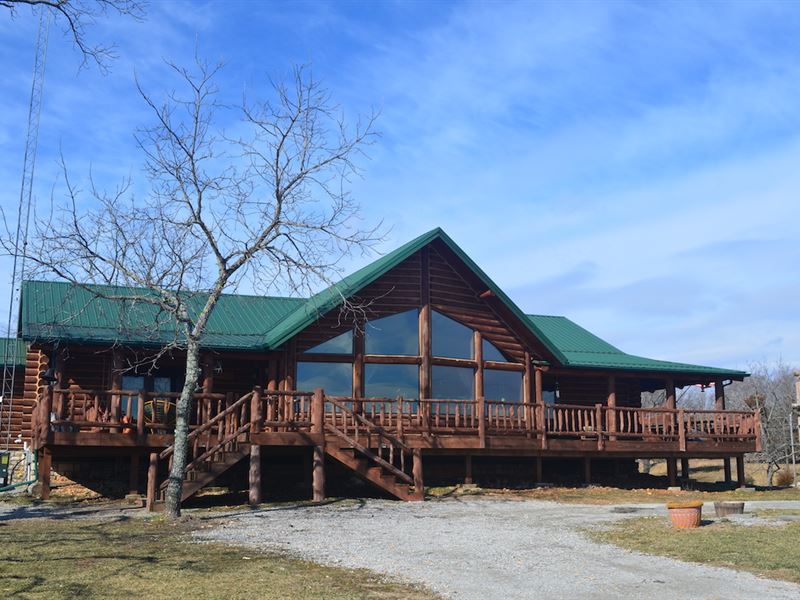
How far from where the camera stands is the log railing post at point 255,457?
1931cm

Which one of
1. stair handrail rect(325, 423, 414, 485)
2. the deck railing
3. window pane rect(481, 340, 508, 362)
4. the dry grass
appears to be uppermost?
window pane rect(481, 340, 508, 362)

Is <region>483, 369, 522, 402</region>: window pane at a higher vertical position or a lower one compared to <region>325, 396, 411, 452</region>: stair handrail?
higher

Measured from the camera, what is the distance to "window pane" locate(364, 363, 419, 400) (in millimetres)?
25062

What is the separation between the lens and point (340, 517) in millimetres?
17547

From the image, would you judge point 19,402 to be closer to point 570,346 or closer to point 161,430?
point 161,430

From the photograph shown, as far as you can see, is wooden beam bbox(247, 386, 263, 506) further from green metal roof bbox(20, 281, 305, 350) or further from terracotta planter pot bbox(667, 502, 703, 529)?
terracotta planter pot bbox(667, 502, 703, 529)

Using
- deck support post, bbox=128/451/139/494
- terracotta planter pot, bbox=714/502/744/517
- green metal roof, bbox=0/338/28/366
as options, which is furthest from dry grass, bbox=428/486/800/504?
green metal roof, bbox=0/338/28/366

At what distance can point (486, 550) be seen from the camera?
45.2ft

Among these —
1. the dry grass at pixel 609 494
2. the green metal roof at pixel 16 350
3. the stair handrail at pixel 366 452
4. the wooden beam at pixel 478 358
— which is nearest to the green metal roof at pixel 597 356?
the wooden beam at pixel 478 358

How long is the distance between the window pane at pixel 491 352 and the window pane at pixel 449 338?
47cm

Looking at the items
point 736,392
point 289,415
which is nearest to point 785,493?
point 289,415

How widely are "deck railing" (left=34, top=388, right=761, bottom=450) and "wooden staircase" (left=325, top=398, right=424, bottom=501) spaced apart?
1.32ft

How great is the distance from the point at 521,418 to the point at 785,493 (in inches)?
292

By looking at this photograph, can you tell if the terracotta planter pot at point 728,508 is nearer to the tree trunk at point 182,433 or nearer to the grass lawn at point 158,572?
the grass lawn at point 158,572
